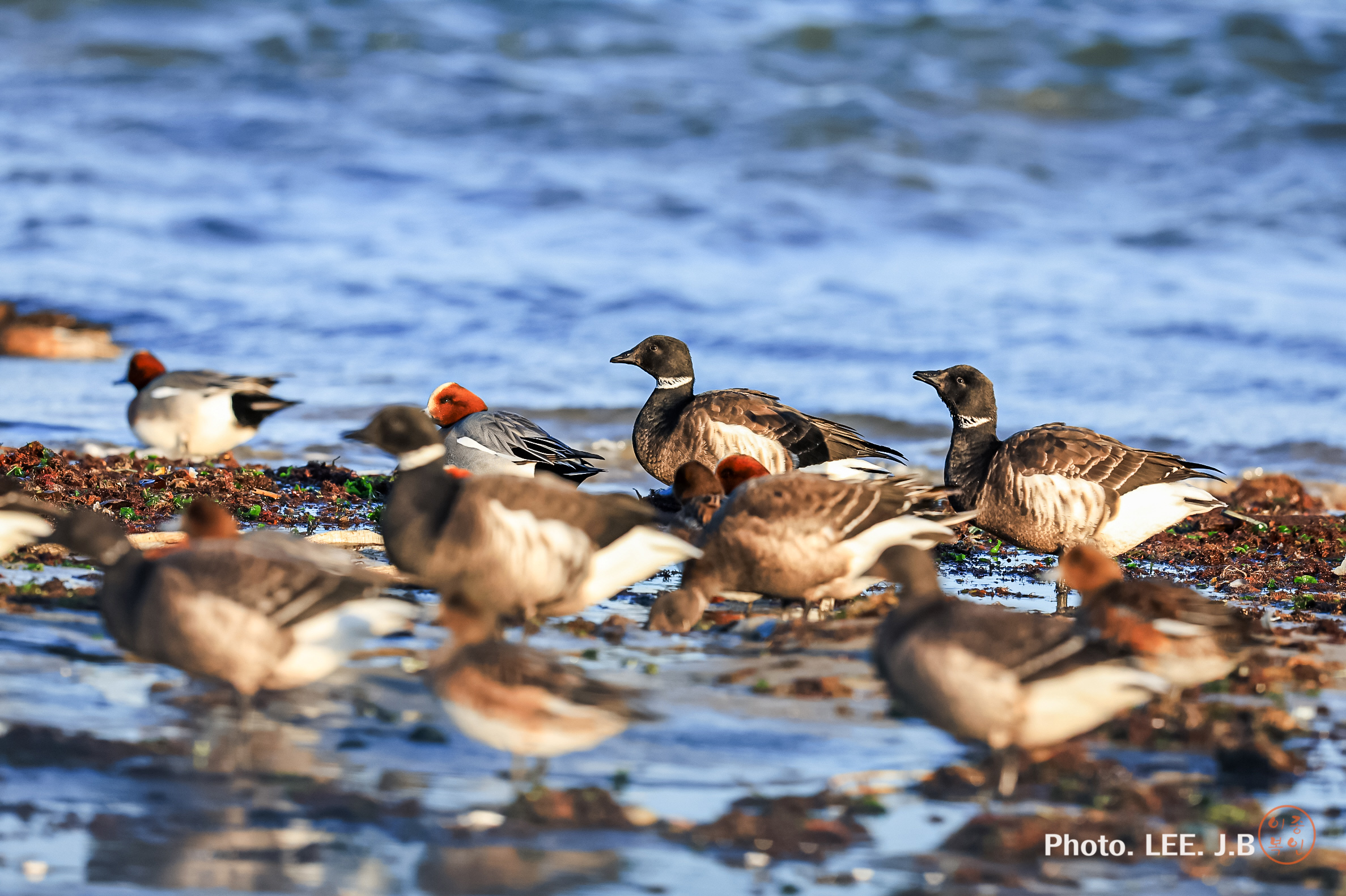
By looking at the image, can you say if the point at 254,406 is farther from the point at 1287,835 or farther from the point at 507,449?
the point at 1287,835

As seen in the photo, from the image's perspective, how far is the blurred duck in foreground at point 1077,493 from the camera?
9.62 m

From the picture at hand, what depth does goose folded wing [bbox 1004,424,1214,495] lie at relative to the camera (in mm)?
9641

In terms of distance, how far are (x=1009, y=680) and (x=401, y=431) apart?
12.6 feet

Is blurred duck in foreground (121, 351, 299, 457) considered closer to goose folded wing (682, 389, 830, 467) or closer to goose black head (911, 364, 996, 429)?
goose folded wing (682, 389, 830, 467)

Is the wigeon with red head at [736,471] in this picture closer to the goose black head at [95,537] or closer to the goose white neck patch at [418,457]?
the goose white neck patch at [418,457]

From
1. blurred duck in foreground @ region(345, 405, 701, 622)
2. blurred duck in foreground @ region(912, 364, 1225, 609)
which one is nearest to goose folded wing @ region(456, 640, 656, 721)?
blurred duck in foreground @ region(345, 405, 701, 622)

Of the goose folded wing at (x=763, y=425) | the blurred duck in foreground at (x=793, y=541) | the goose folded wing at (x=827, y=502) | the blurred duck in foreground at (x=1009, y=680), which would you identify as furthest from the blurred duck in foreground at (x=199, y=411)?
the blurred duck in foreground at (x=1009, y=680)

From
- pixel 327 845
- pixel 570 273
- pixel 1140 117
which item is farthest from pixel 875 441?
pixel 1140 117

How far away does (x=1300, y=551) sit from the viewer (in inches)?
435

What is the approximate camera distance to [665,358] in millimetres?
12078

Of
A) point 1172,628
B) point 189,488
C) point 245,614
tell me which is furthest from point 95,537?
point 1172,628

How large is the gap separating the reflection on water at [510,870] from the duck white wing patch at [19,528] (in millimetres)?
3966

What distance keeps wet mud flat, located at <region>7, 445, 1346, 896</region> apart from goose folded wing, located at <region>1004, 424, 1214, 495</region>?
1933 mm

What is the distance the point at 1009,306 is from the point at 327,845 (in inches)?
734
